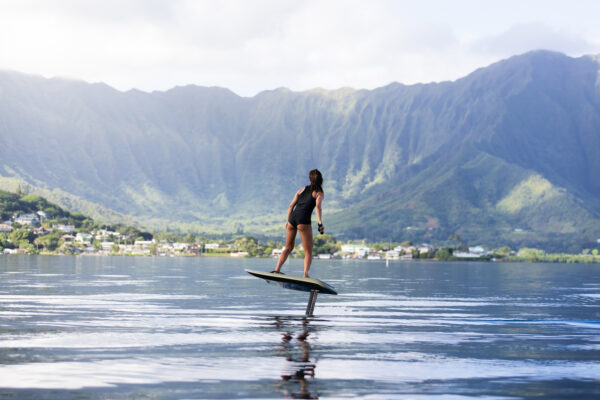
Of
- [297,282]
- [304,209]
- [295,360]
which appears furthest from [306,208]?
[295,360]

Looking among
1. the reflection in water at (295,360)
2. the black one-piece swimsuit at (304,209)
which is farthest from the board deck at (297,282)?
the black one-piece swimsuit at (304,209)

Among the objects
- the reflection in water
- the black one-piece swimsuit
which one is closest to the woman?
the black one-piece swimsuit

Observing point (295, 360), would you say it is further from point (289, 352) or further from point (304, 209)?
point (304, 209)

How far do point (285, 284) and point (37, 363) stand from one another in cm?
1100

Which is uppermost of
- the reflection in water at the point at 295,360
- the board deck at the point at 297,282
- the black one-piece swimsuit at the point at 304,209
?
the black one-piece swimsuit at the point at 304,209

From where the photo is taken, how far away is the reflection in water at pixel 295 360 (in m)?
17.2

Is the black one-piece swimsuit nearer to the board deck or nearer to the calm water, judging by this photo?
the board deck

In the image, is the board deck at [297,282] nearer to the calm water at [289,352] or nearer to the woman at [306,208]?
the woman at [306,208]

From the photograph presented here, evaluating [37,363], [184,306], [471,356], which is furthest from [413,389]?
[184,306]

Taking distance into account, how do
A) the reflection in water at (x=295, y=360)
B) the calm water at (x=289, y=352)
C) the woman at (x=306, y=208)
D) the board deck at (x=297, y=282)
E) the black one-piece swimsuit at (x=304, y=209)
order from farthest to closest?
the black one-piece swimsuit at (x=304, y=209) → the woman at (x=306, y=208) → the board deck at (x=297, y=282) → the calm water at (x=289, y=352) → the reflection in water at (x=295, y=360)

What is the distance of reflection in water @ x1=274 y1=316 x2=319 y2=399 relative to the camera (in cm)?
1725

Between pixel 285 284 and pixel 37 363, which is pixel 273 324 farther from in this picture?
pixel 37 363

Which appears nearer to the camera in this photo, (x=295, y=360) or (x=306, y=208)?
(x=295, y=360)

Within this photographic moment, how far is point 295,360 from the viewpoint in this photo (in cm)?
2112
